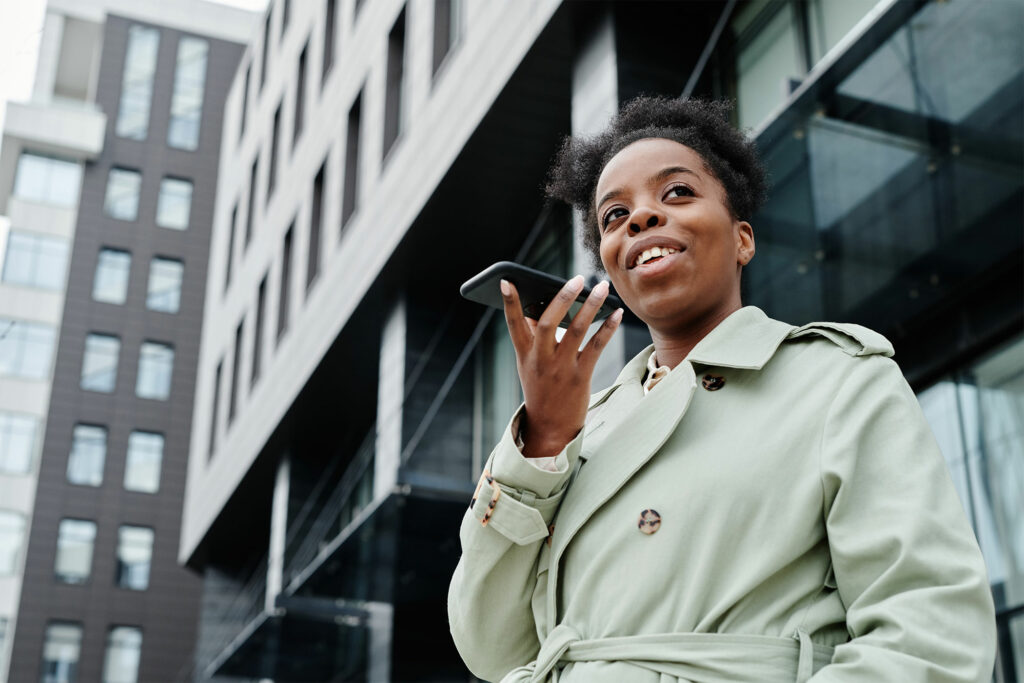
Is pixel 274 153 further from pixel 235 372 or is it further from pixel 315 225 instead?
pixel 315 225

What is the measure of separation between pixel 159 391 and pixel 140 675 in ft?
27.3

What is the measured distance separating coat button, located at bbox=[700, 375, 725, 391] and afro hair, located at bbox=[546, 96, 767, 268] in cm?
41

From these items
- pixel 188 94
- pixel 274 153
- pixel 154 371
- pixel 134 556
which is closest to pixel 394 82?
pixel 274 153

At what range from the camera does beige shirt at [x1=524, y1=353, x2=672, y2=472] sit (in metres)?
2.04

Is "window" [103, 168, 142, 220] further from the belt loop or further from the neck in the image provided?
the belt loop

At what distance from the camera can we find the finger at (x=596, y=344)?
80.1 inches

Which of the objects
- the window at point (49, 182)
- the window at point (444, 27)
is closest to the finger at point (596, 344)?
the window at point (444, 27)

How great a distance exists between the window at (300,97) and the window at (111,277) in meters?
18.5

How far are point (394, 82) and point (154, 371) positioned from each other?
24158mm

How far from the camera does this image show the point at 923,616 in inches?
62.2

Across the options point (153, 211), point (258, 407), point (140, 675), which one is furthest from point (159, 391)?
point (258, 407)

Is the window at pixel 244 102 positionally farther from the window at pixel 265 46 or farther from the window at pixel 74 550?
the window at pixel 74 550

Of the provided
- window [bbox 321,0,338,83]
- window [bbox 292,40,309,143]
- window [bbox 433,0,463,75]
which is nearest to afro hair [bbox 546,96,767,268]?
window [bbox 433,0,463,75]

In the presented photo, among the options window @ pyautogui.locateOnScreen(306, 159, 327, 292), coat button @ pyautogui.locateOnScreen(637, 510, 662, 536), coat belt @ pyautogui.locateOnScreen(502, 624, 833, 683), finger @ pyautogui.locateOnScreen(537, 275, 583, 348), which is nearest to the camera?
coat belt @ pyautogui.locateOnScreen(502, 624, 833, 683)
